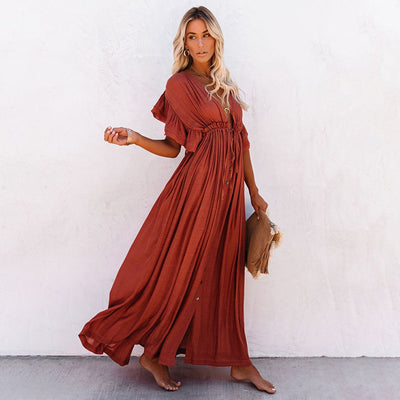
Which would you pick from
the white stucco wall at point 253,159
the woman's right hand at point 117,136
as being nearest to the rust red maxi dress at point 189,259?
the woman's right hand at point 117,136

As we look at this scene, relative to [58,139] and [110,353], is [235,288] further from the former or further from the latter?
[58,139]

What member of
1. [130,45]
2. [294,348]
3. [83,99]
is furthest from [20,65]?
[294,348]

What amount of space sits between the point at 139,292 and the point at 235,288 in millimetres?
505

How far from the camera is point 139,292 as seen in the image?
318 cm

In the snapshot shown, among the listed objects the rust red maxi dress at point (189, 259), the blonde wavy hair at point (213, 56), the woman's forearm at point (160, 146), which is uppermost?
the blonde wavy hair at point (213, 56)

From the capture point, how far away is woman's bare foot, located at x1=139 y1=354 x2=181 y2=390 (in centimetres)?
318

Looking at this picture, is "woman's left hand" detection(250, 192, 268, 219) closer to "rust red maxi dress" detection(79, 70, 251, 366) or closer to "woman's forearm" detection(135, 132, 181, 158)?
"rust red maxi dress" detection(79, 70, 251, 366)

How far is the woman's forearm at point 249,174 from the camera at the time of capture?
334 cm

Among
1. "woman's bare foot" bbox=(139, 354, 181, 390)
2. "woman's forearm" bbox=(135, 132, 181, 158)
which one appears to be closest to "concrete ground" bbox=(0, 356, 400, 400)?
"woman's bare foot" bbox=(139, 354, 181, 390)

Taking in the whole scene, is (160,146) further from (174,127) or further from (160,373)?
(160,373)

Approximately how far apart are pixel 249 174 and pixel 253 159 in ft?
1.07

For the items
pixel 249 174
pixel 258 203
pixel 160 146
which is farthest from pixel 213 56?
pixel 258 203

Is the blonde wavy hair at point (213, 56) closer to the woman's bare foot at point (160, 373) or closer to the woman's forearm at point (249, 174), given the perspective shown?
the woman's forearm at point (249, 174)

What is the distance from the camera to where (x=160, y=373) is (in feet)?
10.6
